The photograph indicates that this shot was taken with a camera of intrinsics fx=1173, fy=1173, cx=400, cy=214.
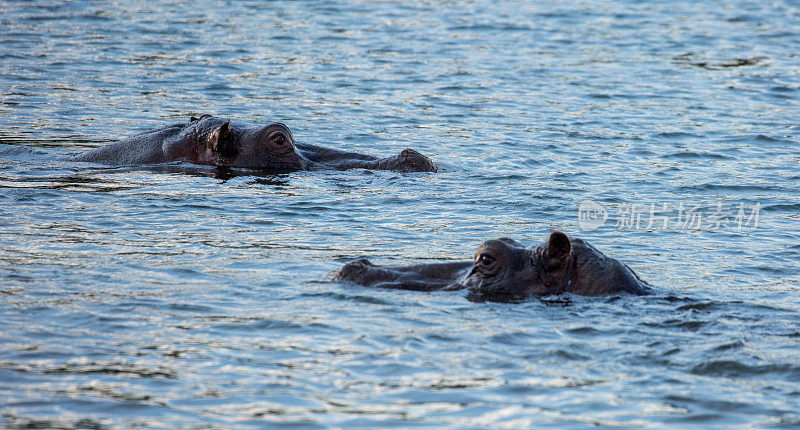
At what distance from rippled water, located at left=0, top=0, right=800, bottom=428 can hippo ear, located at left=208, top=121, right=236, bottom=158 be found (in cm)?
61

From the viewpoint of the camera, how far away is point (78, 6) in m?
29.5

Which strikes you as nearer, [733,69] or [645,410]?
[645,410]

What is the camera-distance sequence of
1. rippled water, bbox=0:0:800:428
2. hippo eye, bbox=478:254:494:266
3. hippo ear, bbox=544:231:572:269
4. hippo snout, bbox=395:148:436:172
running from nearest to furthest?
rippled water, bbox=0:0:800:428
hippo ear, bbox=544:231:572:269
hippo eye, bbox=478:254:494:266
hippo snout, bbox=395:148:436:172

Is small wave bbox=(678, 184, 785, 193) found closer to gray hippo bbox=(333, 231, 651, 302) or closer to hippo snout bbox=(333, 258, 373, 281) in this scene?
gray hippo bbox=(333, 231, 651, 302)

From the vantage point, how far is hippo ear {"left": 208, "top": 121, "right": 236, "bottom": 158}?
14750 mm

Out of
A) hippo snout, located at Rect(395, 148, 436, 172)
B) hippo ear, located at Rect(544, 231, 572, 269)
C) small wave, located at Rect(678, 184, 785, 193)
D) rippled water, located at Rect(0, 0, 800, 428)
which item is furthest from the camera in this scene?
hippo snout, located at Rect(395, 148, 436, 172)

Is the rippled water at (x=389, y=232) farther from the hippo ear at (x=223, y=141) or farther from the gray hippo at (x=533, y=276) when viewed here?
the hippo ear at (x=223, y=141)

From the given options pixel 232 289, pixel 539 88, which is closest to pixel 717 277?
pixel 232 289

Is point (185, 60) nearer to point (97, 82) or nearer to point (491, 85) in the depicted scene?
point (97, 82)

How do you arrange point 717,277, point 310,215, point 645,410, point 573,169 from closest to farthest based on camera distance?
point 645,410 → point 717,277 → point 310,215 → point 573,169

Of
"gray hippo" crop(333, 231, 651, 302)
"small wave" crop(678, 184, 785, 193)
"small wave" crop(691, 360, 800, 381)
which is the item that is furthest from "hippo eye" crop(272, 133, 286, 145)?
"small wave" crop(691, 360, 800, 381)

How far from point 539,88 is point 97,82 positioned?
26.6 ft

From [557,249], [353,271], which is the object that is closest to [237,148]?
[353,271]

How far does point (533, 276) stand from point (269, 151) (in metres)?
6.41
